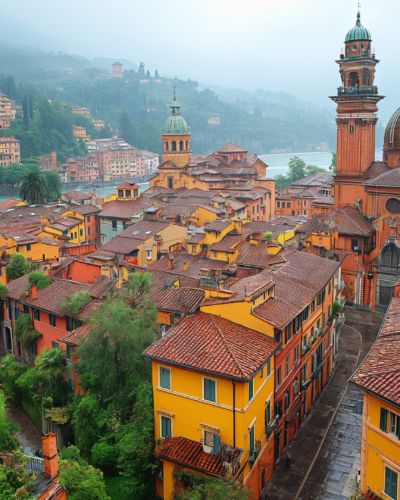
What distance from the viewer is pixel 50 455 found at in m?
16.6

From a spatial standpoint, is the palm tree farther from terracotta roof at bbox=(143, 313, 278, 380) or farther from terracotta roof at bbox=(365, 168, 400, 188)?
terracotta roof at bbox=(143, 313, 278, 380)

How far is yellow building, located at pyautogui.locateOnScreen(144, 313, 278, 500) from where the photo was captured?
18.5m

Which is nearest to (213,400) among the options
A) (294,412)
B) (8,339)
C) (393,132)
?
(294,412)

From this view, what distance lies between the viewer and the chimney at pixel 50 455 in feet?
53.9

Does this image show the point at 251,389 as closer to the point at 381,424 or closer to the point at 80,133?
the point at 381,424

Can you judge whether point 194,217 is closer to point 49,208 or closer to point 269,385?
point 49,208

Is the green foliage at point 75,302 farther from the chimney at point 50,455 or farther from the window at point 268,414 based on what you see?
the chimney at point 50,455

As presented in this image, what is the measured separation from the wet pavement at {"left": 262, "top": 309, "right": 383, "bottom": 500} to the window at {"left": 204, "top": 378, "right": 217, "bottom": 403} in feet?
17.1

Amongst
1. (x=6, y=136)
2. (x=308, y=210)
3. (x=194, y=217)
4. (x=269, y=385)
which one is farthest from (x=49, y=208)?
(x=6, y=136)

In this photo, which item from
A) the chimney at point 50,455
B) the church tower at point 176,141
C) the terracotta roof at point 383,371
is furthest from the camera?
the church tower at point 176,141

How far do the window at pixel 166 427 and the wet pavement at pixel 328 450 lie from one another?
452cm

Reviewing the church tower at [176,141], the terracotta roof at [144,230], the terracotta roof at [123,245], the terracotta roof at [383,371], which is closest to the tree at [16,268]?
the terracotta roof at [123,245]

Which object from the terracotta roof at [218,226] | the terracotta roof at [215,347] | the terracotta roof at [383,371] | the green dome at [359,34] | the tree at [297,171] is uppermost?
the green dome at [359,34]

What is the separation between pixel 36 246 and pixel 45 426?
18.7 m
